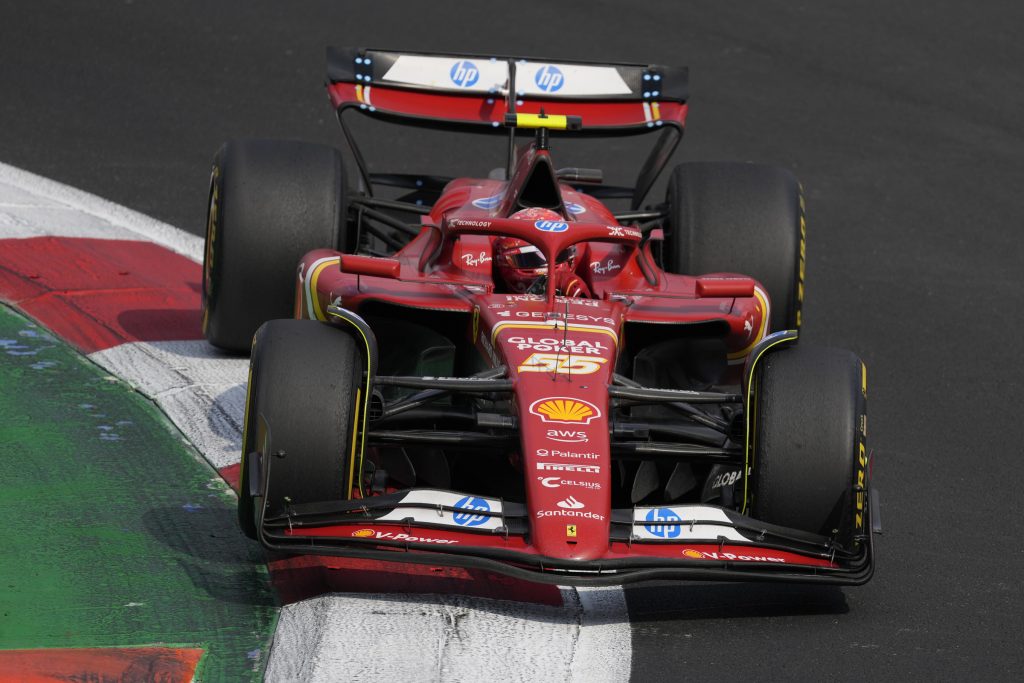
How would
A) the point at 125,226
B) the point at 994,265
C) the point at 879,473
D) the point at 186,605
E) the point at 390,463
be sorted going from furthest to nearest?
the point at 994,265, the point at 125,226, the point at 879,473, the point at 390,463, the point at 186,605

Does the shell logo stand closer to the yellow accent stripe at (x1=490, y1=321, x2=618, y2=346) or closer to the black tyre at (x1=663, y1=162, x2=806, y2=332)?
the yellow accent stripe at (x1=490, y1=321, x2=618, y2=346)

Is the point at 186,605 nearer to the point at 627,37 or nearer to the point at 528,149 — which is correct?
the point at 528,149

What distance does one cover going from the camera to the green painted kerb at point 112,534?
541 centimetres

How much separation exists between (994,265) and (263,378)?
21.7 ft

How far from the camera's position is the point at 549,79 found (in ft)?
29.8

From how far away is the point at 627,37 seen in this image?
1488 centimetres

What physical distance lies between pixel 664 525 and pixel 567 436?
1.42 feet

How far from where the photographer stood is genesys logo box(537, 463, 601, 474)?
18.6ft

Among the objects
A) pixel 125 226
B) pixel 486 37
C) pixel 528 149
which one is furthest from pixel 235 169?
pixel 486 37

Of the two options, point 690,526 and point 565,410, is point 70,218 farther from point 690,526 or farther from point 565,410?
point 690,526

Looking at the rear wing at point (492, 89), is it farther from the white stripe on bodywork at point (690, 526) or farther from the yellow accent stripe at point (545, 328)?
the white stripe on bodywork at point (690, 526)

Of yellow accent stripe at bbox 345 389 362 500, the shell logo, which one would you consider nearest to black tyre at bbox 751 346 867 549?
the shell logo

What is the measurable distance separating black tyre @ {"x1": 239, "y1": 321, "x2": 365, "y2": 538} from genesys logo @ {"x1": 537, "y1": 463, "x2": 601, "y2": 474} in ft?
2.07

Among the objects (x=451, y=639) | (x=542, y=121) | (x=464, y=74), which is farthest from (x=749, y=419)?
(x=464, y=74)
